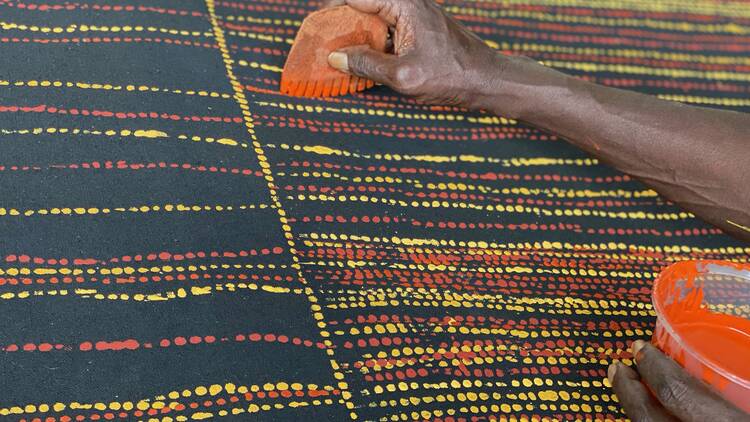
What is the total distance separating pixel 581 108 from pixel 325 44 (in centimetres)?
38

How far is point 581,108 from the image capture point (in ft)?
4.11

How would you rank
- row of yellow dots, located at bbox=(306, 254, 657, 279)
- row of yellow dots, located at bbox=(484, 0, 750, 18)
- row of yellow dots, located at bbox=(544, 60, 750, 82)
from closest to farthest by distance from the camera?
row of yellow dots, located at bbox=(306, 254, 657, 279)
row of yellow dots, located at bbox=(544, 60, 750, 82)
row of yellow dots, located at bbox=(484, 0, 750, 18)

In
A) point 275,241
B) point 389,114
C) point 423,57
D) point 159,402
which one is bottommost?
point 159,402

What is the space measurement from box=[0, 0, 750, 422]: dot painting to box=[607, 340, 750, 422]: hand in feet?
0.16

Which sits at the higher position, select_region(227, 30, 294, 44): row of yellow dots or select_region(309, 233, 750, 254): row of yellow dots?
select_region(227, 30, 294, 44): row of yellow dots

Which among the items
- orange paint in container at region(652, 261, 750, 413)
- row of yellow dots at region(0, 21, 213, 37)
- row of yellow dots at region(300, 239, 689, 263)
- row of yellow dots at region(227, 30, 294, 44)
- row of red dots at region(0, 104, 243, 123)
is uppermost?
row of yellow dots at region(227, 30, 294, 44)

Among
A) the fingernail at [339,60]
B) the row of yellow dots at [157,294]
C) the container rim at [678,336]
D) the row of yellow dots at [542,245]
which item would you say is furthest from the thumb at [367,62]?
the container rim at [678,336]

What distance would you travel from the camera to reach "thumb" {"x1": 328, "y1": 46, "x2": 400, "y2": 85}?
1.22 meters

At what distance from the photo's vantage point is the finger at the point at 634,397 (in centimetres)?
95

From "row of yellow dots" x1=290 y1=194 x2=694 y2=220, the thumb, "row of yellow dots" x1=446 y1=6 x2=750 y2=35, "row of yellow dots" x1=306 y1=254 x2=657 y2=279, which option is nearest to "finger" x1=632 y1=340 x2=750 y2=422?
"row of yellow dots" x1=306 y1=254 x2=657 y2=279

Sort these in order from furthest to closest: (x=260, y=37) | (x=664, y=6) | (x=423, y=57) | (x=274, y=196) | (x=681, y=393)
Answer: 1. (x=664, y=6)
2. (x=260, y=37)
3. (x=423, y=57)
4. (x=274, y=196)
5. (x=681, y=393)

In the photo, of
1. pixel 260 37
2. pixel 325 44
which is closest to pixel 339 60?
pixel 325 44

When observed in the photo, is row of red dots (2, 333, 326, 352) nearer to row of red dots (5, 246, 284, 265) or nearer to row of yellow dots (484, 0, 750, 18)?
row of red dots (5, 246, 284, 265)

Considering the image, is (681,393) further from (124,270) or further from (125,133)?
(125,133)
